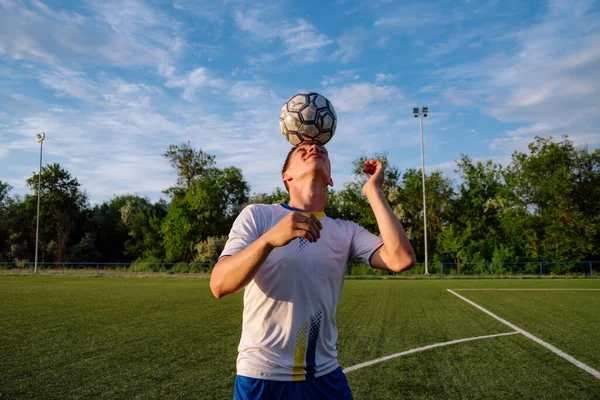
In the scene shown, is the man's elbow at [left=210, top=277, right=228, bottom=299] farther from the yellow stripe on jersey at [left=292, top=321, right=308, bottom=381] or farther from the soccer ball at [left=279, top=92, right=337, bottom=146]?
the soccer ball at [left=279, top=92, right=337, bottom=146]

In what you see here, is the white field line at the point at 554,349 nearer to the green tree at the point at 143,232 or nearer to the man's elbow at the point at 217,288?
the man's elbow at the point at 217,288

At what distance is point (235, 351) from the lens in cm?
751

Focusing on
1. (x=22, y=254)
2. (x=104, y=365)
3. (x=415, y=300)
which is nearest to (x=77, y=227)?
(x=22, y=254)

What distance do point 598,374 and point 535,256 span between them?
3685 cm

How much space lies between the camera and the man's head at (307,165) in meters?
2.36

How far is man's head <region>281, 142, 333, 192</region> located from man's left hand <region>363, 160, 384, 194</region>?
21 cm

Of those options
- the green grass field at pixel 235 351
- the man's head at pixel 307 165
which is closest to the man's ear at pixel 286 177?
the man's head at pixel 307 165

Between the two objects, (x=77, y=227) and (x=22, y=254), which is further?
(x=77, y=227)

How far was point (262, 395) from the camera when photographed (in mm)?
2078

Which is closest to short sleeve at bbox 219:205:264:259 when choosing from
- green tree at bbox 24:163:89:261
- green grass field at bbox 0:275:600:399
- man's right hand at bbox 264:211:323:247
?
man's right hand at bbox 264:211:323:247

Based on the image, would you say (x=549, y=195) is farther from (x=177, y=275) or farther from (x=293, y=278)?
(x=293, y=278)

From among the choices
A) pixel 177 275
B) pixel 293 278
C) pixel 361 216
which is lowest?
pixel 177 275

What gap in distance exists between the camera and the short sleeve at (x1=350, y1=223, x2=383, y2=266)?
2459 millimetres

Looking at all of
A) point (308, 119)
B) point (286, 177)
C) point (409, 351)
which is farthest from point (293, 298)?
point (409, 351)
